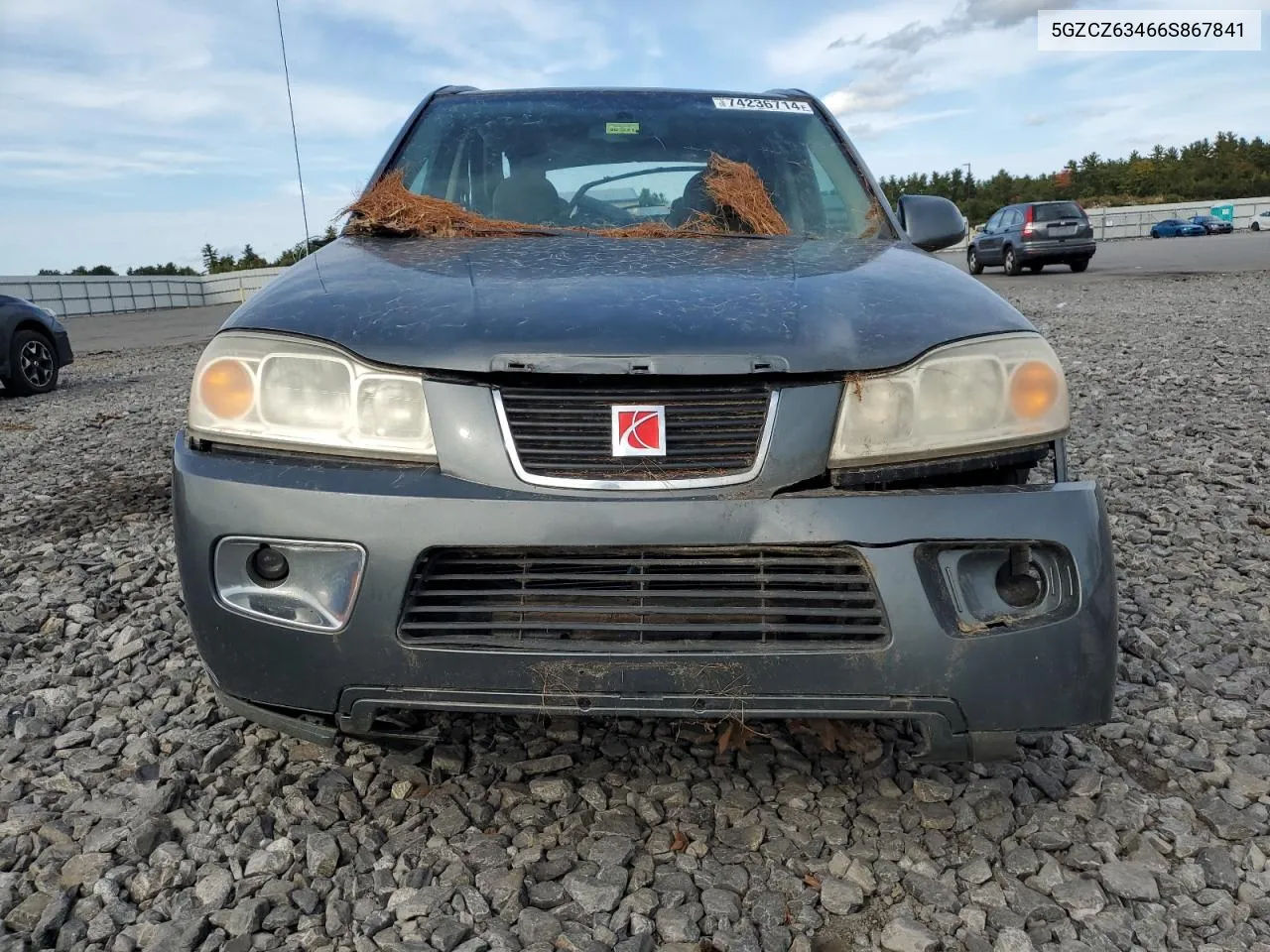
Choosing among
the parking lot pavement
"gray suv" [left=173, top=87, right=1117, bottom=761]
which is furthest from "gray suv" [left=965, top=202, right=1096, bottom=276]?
"gray suv" [left=173, top=87, right=1117, bottom=761]

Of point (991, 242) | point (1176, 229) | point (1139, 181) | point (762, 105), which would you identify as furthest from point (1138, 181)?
point (762, 105)

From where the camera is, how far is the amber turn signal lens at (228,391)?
1.93 meters

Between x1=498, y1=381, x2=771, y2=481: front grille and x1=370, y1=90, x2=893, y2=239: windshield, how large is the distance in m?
1.14

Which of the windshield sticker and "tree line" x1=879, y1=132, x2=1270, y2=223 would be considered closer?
the windshield sticker

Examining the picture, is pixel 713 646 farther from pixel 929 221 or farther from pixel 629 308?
pixel 929 221

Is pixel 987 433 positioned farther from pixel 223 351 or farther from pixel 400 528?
pixel 223 351

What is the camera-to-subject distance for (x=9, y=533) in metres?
4.48

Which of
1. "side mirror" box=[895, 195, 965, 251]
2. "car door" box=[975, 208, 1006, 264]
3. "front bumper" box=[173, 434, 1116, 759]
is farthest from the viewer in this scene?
"car door" box=[975, 208, 1006, 264]

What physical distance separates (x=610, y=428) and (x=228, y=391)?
741 mm

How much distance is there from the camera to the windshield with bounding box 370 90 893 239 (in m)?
3.00

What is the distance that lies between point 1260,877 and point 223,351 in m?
2.17

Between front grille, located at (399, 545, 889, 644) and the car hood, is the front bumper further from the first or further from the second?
the car hood

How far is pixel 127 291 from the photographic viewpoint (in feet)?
114

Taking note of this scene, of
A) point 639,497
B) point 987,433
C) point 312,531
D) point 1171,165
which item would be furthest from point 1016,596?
point 1171,165
